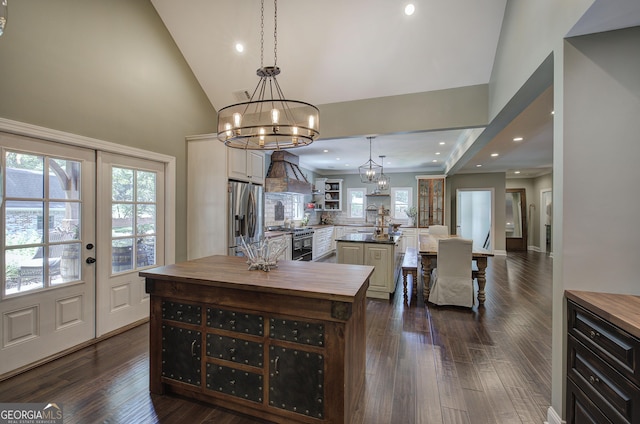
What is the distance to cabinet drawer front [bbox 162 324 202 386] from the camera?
1.98m

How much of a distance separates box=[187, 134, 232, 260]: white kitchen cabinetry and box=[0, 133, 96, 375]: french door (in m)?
1.24

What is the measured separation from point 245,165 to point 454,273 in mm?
3420

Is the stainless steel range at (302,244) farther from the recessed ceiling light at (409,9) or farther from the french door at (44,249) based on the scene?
the recessed ceiling light at (409,9)

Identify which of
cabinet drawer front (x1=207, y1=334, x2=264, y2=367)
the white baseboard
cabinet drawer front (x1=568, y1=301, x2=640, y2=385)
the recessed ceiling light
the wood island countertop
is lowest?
the white baseboard

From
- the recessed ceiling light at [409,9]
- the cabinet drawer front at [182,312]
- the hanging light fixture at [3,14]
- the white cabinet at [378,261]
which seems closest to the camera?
the hanging light fixture at [3,14]

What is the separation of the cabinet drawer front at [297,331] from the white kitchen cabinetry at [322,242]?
5.59m

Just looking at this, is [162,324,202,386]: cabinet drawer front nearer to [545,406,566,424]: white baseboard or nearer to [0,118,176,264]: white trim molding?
[0,118,176,264]: white trim molding

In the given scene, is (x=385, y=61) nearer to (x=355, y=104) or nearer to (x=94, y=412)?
(x=355, y=104)

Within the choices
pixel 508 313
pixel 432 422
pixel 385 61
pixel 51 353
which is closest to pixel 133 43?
pixel 385 61

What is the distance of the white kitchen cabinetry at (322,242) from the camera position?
754 centimetres

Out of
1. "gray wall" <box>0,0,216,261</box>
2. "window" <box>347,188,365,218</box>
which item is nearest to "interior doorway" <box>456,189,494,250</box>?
"window" <box>347,188,365,218</box>

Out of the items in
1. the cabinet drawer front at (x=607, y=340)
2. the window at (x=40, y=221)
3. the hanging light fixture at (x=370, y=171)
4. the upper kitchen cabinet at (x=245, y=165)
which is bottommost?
the cabinet drawer front at (x=607, y=340)

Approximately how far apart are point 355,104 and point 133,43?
282cm

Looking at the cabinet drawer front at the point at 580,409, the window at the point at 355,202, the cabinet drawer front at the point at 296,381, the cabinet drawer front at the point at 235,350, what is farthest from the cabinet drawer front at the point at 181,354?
the window at the point at 355,202
